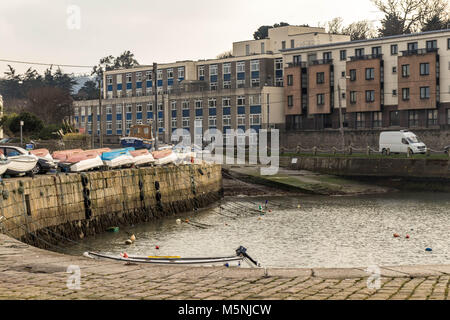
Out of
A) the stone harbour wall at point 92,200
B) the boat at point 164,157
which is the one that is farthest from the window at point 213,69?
the boat at point 164,157

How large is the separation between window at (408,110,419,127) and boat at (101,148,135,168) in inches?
2022

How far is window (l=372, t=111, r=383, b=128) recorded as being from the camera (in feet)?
290

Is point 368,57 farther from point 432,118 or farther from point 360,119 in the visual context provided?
point 432,118

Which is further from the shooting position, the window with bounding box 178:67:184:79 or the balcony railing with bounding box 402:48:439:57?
the window with bounding box 178:67:184:79

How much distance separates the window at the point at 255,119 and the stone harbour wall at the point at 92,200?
4980cm

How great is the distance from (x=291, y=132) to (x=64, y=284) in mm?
84064

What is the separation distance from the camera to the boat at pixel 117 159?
41.1 metres

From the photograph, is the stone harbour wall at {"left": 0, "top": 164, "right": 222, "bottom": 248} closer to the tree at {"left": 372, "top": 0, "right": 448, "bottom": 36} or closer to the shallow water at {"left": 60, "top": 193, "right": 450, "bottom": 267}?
the shallow water at {"left": 60, "top": 193, "right": 450, "bottom": 267}

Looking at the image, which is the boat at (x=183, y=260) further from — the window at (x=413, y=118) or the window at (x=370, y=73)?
the window at (x=370, y=73)

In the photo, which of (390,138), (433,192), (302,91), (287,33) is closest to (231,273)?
(433,192)

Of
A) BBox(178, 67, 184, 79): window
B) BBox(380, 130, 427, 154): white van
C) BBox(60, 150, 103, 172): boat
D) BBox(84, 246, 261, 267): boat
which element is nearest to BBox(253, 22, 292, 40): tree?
BBox(178, 67, 184, 79): window

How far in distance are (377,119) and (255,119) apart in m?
20.0

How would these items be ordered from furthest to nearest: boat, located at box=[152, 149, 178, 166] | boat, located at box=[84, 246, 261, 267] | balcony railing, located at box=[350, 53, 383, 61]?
balcony railing, located at box=[350, 53, 383, 61] → boat, located at box=[152, 149, 178, 166] → boat, located at box=[84, 246, 261, 267]
